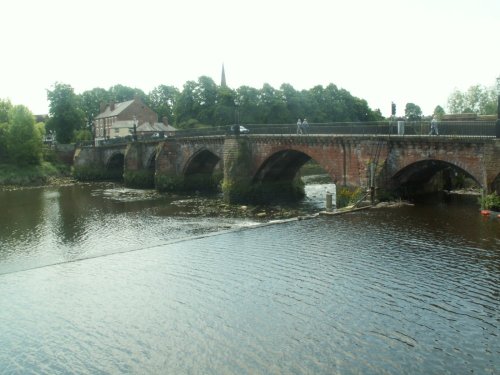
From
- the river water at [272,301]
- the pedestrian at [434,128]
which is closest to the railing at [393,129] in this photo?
the pedestrian at [434,128]

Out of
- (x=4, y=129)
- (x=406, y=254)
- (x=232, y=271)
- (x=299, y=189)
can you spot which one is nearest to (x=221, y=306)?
(x=232, y=271)

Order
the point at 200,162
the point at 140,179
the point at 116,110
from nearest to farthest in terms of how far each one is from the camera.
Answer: the point at 200,162
the point at 140,179
the point at 116,110

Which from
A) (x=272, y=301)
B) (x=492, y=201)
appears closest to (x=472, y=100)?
(x=492, y=201)

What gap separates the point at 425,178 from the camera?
106ft

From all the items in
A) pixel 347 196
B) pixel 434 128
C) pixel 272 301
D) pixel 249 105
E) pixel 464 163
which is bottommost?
pixel 272 301

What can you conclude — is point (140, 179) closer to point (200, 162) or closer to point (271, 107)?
point (200, 162)

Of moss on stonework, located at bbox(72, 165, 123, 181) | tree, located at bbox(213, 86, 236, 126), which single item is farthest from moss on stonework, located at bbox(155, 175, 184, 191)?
tree, located at bbox(213, 86, 236, 126)

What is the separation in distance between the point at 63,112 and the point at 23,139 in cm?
1533

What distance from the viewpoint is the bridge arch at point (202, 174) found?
168ft

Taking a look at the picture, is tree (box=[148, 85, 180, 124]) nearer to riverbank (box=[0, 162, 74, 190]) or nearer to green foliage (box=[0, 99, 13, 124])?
green foliage (box=[0, 99, 13, 124])

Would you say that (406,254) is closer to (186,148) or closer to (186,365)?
(186,365)

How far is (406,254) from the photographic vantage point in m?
17.9

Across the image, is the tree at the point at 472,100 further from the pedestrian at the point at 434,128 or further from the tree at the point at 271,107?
the pedestrian at the point at 434,128

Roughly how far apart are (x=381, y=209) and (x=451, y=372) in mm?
17264
